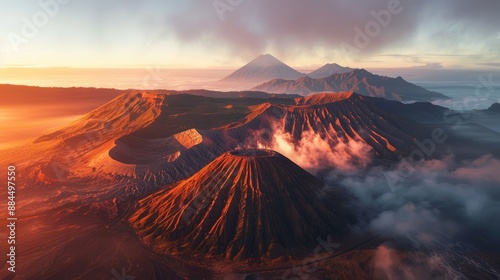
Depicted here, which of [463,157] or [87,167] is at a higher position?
[87,167]

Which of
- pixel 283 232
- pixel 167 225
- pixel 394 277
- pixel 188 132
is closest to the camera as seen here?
pixel 394 277

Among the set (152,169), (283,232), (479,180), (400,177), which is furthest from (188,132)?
(479,180)

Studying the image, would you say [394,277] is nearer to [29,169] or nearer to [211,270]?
[211,270]

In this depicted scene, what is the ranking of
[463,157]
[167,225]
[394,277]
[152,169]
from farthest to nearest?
1. [463,157]
2. [152,169]
3. [167,225]
4. [394,277]

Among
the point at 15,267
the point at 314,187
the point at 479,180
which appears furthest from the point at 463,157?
the point at 15,267

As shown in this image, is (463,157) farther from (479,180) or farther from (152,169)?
(152,169)

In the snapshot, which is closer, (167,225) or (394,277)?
(394,277)
